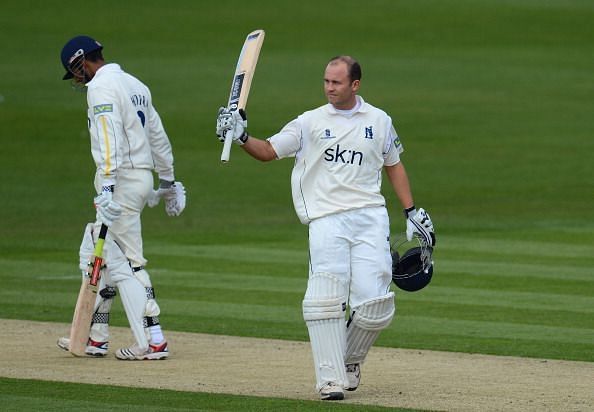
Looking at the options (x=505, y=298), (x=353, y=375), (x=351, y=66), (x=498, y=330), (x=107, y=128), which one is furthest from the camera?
(x=505, y=298)

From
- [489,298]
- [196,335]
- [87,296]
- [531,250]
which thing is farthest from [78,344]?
[531,250]

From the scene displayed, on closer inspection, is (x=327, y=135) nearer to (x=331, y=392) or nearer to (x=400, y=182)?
(x=400, y=182)

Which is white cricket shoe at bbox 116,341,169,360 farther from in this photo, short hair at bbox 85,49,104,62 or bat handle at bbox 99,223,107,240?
short hair at bbox 85,49,104,62

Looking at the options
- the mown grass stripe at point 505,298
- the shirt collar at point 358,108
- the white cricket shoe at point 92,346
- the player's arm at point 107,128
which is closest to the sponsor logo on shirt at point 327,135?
the shirt collar at point 358,108

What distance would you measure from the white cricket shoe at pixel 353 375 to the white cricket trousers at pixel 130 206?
2107 mm

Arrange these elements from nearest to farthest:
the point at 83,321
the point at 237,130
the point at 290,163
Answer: the point at 237,130, the point at 83,321, the point at 290,163

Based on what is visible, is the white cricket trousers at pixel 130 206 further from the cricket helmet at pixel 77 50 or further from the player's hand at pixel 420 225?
the player's hand at pixel 420 225

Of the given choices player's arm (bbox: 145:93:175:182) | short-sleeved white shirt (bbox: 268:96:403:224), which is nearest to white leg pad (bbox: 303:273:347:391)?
short-sleeved white shirt (bbox: 268:96:403:224)

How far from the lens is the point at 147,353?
10461 mm

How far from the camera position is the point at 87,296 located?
34.6 ft

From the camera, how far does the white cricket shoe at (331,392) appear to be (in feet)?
28.6

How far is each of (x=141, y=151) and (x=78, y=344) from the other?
142 centimetres

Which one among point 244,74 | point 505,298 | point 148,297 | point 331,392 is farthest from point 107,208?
point 505,298

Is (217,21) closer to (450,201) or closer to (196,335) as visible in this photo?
(450,201)
